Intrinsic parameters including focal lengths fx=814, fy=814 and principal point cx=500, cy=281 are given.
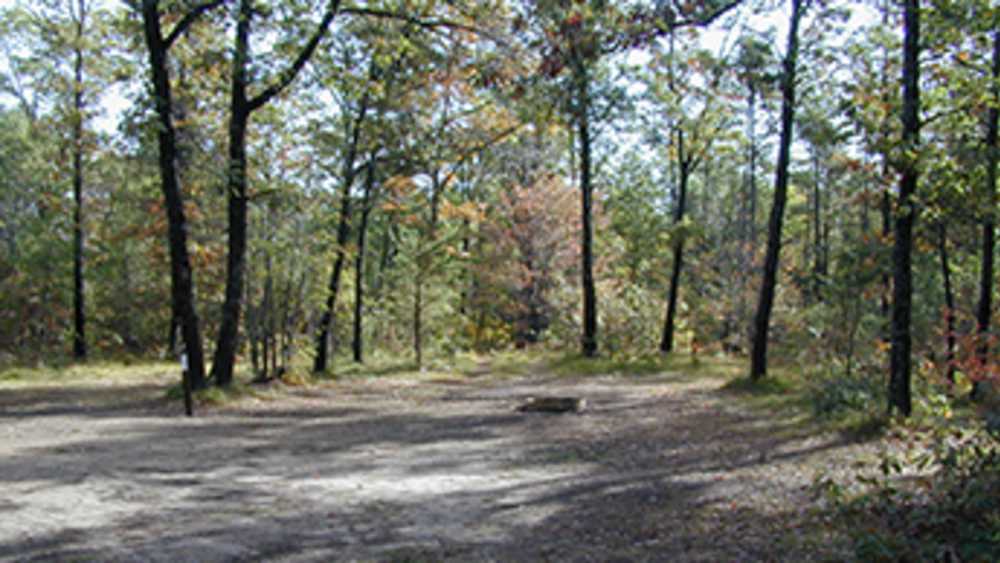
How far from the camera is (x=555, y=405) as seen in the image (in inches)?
512

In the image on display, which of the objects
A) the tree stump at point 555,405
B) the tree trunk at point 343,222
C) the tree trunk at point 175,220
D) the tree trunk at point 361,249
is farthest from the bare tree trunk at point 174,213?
the tree trunk at point 361,249

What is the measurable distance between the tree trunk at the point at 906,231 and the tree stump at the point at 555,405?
476 centimetres

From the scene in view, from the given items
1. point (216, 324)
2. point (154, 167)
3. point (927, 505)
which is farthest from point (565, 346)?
point (927, 505)

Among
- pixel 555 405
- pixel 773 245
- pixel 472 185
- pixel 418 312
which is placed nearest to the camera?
pixel 555 405

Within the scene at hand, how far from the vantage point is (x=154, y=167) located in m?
23.6

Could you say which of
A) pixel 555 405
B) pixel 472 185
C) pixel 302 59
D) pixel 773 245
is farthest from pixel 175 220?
pixel 472 185

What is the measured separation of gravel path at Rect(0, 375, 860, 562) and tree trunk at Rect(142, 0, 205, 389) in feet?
3.74

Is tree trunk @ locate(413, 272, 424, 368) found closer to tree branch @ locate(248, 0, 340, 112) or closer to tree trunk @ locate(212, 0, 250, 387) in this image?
tree trunk @ locate(212, 0, 250, 387)

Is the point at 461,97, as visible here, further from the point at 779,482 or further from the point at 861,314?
the point at 779,482

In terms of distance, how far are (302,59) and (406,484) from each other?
878cm

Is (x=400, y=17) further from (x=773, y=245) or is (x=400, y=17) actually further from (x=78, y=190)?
(x=78, y=190)

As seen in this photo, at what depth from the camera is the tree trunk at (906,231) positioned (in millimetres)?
9055

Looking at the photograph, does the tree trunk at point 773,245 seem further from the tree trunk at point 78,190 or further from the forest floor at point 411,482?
the tree trunk at point 78,190

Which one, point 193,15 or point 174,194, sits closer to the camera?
point 193,15
